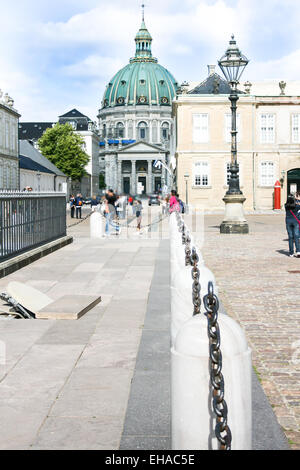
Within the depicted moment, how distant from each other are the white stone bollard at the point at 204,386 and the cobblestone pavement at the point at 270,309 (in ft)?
3.38

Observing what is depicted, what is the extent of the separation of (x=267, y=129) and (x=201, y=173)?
6658 mm

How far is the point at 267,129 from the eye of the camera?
50094mm

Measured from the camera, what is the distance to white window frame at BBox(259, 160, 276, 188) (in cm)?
5016

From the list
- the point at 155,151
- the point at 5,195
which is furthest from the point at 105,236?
the point at 155,151

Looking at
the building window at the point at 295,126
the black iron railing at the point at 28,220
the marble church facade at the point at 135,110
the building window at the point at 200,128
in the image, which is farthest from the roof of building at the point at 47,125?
the black iron railing at the point at 28,220

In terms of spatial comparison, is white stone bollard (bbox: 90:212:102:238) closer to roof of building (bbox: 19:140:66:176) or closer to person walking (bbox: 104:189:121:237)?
person walking (bbox: 104:189:121:237)

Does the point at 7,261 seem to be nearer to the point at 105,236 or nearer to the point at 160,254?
the point at 160,254

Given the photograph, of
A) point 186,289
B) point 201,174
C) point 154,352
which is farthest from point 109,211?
point 201,174

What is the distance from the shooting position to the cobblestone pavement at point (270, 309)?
4609 millimetres

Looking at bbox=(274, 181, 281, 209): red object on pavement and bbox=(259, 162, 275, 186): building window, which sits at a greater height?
bbox=(259, 162, 275, 186): building window

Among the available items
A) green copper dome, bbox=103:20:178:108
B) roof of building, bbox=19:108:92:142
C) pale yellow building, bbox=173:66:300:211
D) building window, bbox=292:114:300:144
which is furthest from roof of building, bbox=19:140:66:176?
green copper dome, bbox=103:20:178:108

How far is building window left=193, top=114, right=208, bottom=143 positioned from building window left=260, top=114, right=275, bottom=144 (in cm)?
471

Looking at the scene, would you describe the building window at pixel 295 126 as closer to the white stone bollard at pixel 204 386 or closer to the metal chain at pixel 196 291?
the metal chain at pixel 196 291
